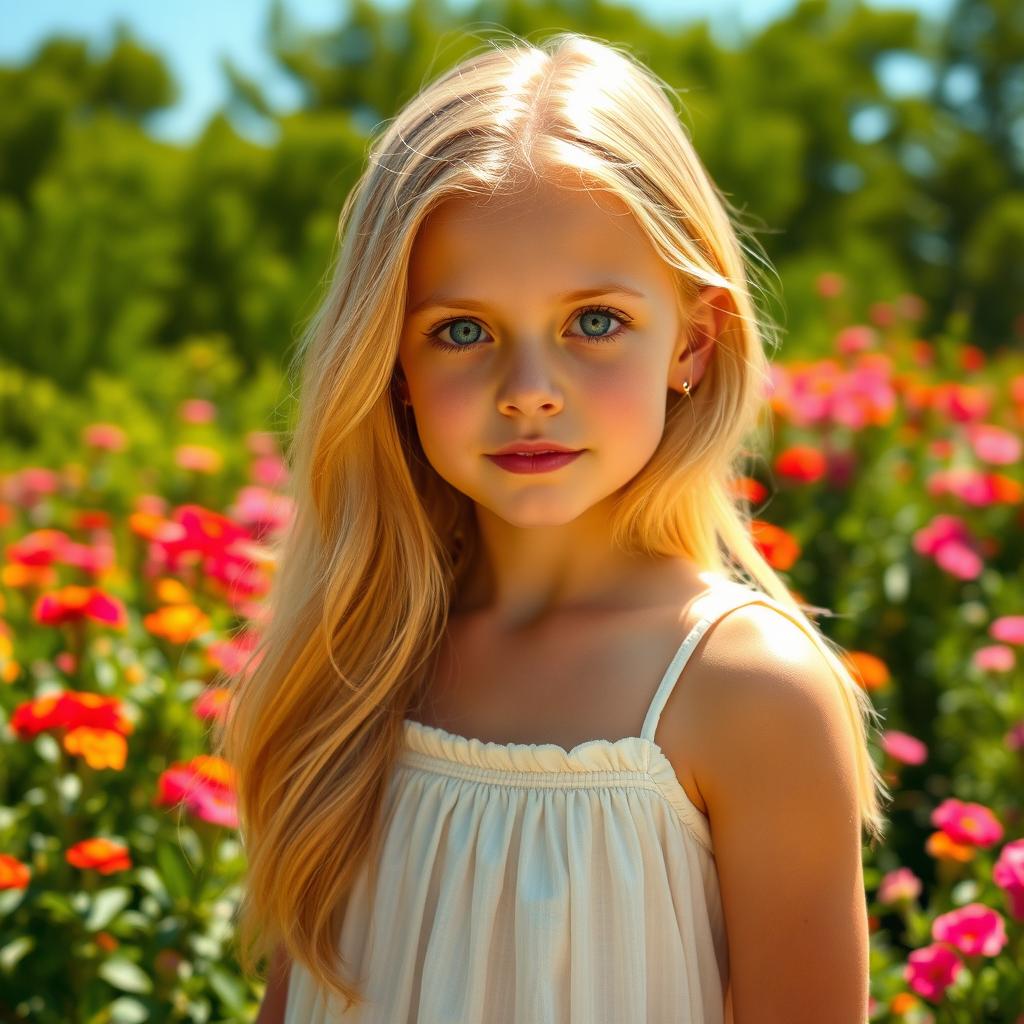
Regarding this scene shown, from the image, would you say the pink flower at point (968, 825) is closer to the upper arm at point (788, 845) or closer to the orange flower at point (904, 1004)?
the orange flower at point (904, 1004)

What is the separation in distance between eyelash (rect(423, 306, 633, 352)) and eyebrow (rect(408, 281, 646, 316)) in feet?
0.06

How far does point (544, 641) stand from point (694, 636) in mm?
192

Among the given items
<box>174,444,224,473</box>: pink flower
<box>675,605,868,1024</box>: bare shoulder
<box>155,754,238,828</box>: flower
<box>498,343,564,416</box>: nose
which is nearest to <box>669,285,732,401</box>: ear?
<box>498,343,564,416</box>: nose

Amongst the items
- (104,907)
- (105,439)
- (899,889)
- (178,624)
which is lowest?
(104,907)

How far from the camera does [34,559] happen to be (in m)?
2.28

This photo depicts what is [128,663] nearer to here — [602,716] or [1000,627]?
[602,716]

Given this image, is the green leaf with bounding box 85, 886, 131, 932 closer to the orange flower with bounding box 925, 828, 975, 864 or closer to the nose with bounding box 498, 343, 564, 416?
the nose with bounding box 498, 343, 564, 416

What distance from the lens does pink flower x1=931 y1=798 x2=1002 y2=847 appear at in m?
1.66

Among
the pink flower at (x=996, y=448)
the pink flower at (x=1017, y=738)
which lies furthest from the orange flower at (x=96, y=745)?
the pink flower at (x=996, y=448)

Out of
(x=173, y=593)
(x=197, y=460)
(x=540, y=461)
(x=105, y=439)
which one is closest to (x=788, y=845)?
(x=540, y=461)

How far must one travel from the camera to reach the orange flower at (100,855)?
1.65 meters

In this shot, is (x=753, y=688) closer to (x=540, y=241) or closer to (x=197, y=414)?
(x=540, y=241)

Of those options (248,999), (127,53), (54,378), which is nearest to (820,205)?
(54,378)

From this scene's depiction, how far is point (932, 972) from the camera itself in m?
1.49
